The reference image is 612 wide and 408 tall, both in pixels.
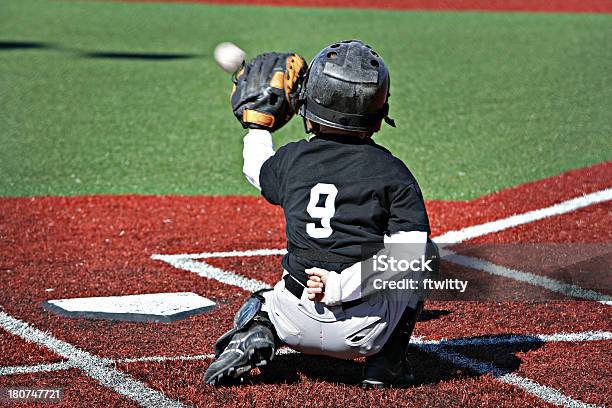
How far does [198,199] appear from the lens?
7305 millimetres

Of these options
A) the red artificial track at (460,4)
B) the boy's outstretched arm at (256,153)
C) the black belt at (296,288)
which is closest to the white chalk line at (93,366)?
the black belt at (296,288)

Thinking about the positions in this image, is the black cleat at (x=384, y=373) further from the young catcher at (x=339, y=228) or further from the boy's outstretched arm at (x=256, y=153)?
the boy's outstretched arm at (x=256, y=153)

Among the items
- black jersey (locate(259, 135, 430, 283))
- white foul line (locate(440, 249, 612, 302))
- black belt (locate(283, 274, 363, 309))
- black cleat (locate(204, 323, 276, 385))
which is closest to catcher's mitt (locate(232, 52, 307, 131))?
black jersey (locate(259, 135, 430, 283))

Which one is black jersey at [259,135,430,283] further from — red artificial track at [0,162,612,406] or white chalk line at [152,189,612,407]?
white chalk line at [152,189,612,407]

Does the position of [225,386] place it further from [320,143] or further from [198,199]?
[198,199]

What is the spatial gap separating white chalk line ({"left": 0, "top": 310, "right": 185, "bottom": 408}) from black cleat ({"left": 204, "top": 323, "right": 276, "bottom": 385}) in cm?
21

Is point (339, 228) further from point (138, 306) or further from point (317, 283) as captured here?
point (138, 306)

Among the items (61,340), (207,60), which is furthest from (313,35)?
(61,340)

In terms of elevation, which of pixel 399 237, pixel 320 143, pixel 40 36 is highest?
pixel 320 143

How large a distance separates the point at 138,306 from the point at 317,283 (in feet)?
4.97

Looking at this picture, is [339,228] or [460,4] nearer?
[339,228]

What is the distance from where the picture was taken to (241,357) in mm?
3670

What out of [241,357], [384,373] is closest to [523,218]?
[384,373]

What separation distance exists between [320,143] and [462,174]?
464 cm
